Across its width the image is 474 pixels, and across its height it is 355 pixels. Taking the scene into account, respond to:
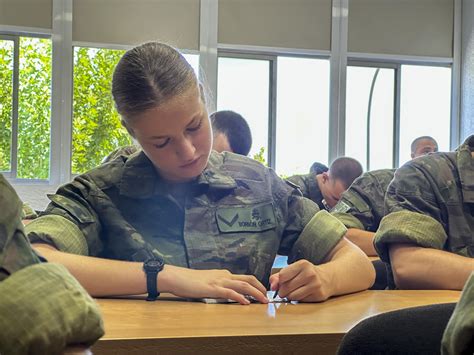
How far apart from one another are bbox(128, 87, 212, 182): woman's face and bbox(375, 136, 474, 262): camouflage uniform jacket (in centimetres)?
57

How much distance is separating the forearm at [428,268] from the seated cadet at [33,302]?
132 cm

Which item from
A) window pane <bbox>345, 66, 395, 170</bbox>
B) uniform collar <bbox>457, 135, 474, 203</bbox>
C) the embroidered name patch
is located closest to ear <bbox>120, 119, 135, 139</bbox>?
the embroidered name patch

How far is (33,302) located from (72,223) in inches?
44.1

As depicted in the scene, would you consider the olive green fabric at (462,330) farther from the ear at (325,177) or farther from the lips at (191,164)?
the ear at (325,177)

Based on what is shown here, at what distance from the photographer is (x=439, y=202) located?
1970mm

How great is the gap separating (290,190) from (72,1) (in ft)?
16.2

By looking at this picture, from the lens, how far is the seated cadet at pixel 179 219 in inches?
61.4

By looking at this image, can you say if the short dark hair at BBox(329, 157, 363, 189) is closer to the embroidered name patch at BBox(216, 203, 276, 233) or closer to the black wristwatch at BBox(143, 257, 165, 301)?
the embroidered name patch at BBox(216, 203, 276, 233)

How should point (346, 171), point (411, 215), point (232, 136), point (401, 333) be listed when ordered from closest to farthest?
point (401, 333) < point (411, 215) < point (232, 136) < point (346, 171)

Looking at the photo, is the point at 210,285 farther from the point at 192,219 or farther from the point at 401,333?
the point at 401,333

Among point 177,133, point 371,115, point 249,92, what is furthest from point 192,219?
point 371,115

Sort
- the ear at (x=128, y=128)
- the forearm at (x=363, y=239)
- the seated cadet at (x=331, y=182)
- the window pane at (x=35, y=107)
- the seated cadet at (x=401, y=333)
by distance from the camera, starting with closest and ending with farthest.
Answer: the seated cadet at (x=401, y=333) < the ear at (x=128, y=128) < the forearm at (x=363, y=239) < the seated cadet at (x=331, y=182) < the window pane at (x=35, y=107)

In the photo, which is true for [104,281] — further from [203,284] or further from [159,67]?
[159,67]

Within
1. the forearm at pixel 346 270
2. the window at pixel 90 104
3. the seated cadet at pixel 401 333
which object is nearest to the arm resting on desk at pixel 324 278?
the forearm at pixel 346 270
